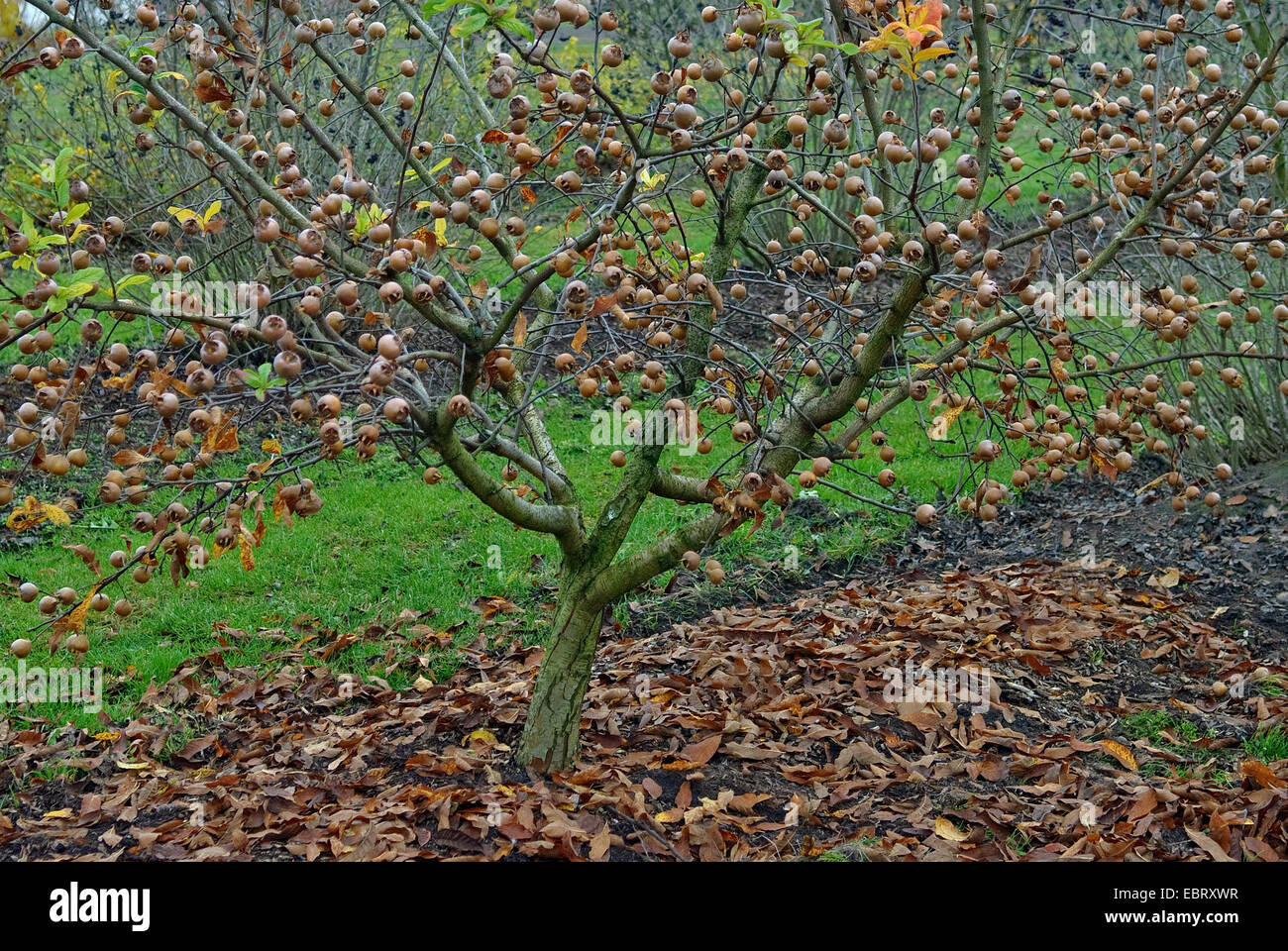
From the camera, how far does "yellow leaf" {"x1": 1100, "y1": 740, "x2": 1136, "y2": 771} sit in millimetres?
3746

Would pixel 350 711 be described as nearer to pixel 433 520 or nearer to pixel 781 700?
pixel 781 700

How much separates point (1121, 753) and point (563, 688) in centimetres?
200

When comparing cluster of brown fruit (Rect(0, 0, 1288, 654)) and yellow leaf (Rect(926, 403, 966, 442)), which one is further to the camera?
yellow leaf (Rect(926, 403, 966, 442))

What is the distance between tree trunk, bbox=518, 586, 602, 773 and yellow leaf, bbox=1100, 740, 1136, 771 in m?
1.91

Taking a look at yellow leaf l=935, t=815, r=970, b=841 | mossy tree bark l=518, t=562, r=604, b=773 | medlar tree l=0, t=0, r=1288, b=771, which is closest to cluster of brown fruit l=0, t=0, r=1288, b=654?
medlar tree l=0, t=0, r=1288, b=771

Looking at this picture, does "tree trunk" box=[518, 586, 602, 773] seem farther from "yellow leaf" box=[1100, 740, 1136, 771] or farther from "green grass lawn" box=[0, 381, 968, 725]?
"yellow leaf" box=[1100, 740, 1136, 771]

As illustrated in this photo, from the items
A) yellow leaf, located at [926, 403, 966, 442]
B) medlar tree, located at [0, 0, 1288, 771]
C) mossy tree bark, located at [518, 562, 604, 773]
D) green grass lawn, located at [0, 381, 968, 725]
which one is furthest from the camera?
green grass lawn, located at [0, 381, 968, 725]

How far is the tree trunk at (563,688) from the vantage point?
11.3 feet

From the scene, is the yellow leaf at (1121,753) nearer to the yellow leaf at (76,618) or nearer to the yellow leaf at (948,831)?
the yellow leaf at (948,831)

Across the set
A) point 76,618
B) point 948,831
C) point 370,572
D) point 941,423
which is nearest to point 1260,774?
point 948,831

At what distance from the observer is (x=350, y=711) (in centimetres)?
446

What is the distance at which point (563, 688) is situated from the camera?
3486 millimetres

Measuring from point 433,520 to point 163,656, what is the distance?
2188 mm

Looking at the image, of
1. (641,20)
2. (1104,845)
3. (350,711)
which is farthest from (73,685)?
(641,20)
